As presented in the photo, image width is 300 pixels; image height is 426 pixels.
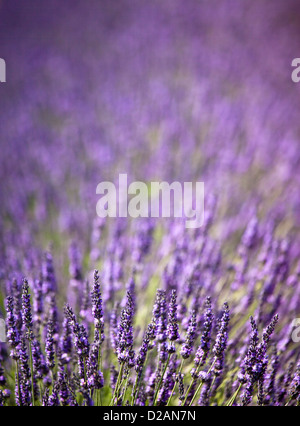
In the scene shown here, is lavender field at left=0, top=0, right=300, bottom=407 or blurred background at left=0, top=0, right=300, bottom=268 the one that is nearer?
lavender field at left=0, top=0, right=300, bottom=407

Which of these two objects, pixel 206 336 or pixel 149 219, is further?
pixel 149 219

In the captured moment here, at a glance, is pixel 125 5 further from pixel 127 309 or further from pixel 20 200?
pixel 127 309

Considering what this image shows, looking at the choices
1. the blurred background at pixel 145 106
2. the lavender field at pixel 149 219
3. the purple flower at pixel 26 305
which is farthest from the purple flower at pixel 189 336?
the blurred background at pixel 145 106

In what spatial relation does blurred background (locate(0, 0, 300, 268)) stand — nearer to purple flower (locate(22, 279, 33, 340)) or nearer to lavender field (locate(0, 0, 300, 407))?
lavender field (locate(0, 0, 300, 407))

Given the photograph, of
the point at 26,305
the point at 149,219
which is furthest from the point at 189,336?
the point at 149,219

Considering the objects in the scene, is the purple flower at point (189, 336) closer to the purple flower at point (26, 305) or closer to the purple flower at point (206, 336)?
the purple flower at point (206, 336)

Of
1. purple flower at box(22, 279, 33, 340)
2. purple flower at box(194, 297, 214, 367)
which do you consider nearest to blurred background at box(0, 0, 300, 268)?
purple flower at box(22, 279, 33, 340)

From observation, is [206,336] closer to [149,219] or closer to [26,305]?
[26,305]

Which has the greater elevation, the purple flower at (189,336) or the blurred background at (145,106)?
the blurred background at (145,106)

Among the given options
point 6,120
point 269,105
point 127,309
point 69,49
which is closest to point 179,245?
point 127,309
